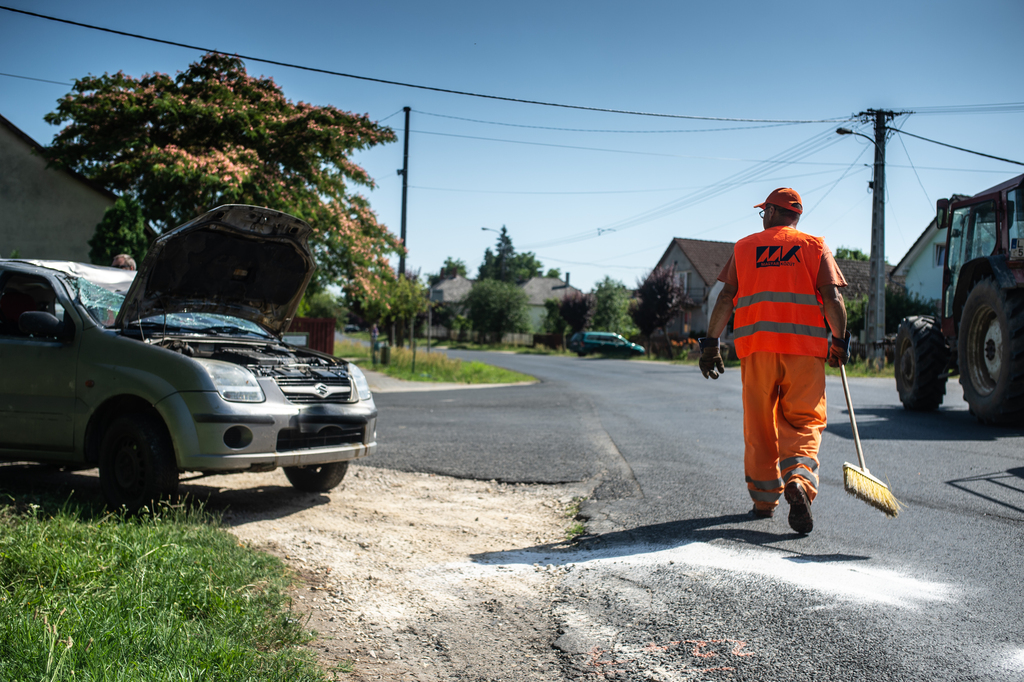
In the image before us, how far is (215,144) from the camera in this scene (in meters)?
15.7

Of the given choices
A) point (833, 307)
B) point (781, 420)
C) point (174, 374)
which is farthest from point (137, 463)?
point (833, 307)

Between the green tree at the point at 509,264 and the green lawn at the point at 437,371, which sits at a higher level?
the green tree at the point at 509,264

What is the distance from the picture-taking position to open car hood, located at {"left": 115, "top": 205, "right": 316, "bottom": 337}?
5.27m

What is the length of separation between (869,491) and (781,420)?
579mm

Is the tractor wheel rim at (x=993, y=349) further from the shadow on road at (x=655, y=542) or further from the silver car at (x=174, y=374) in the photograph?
the silver car at (x=174, y=374)

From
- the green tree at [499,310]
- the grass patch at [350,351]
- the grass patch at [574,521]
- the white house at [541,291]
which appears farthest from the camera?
the white house at [541,291]

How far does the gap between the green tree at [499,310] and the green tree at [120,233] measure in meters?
47.4

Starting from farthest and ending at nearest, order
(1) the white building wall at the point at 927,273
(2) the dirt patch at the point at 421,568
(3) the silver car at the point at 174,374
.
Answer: (1) the white building wall at the point at 927,273 → (3) the silver car at the point at 174,374 → (2) the dirt patch at the point at 421,568

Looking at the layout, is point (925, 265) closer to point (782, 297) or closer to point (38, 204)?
point (38, 204)

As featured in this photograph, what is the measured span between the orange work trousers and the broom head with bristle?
7.3 inches

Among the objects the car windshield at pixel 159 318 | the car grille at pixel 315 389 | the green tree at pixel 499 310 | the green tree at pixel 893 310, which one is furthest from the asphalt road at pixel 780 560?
the green tree at pixel 499 310

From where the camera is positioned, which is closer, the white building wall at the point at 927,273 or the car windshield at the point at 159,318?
the car windshield at the point at 159,318

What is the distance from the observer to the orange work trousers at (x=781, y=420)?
432 centimetres

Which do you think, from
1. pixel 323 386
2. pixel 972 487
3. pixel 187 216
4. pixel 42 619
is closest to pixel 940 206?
pixel 972 487
